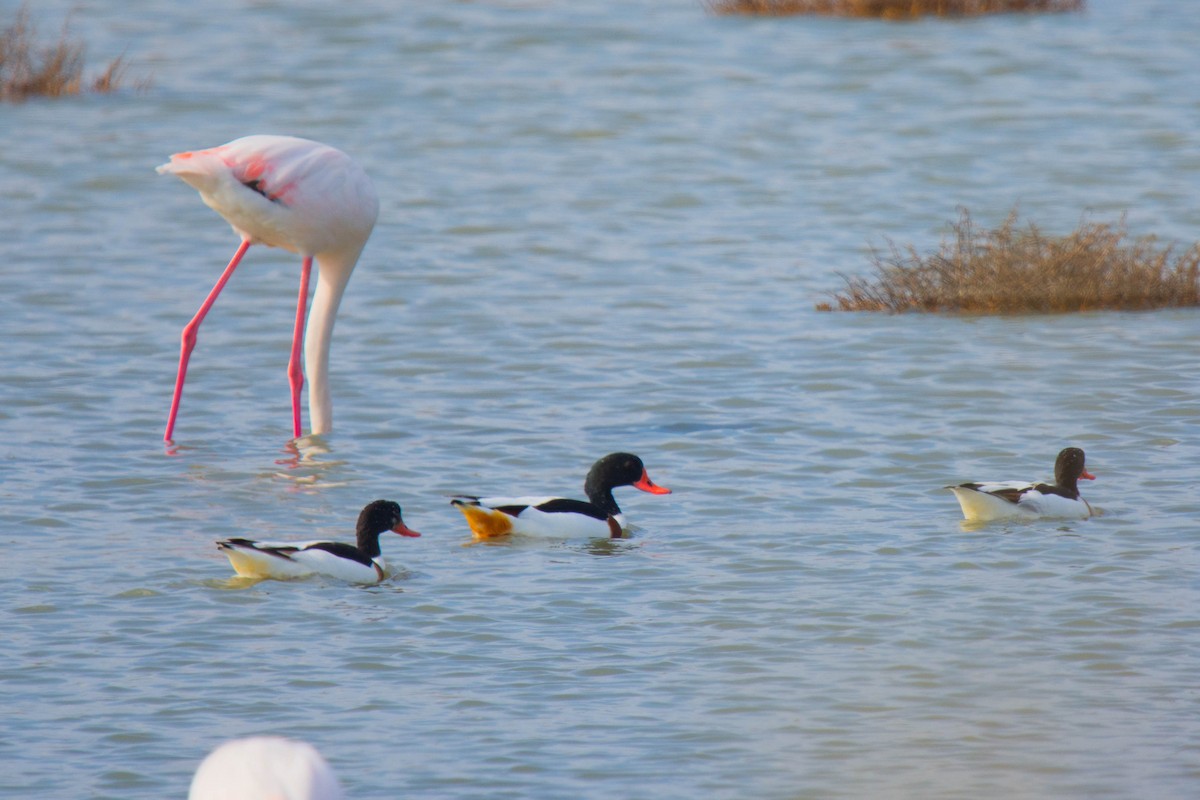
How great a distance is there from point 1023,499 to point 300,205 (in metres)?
4.18

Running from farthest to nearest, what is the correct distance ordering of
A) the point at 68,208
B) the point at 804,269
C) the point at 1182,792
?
the point at 68,208 < the point at 804,269 < the point at 1182,792

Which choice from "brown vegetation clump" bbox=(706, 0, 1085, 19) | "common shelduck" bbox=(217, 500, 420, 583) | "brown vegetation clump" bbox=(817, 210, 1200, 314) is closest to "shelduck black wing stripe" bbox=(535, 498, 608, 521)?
"common shelduck" bbox=(217, 500, 420, 583)

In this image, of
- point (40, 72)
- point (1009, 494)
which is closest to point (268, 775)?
point (1009, 494)

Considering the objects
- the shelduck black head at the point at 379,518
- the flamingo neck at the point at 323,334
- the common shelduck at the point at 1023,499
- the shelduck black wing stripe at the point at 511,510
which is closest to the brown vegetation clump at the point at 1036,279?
the flamingo neck at the point at 323,334

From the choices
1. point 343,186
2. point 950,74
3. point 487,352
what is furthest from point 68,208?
point 950,74

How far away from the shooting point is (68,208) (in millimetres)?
18938

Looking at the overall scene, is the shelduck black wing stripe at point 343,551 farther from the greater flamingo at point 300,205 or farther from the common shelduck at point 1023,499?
the greater flamingo at point 300,205

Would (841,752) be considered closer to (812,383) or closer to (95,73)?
(812,383)

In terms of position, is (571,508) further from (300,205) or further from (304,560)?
(300,205)

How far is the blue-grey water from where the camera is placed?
732cm

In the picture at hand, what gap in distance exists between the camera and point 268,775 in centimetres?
391

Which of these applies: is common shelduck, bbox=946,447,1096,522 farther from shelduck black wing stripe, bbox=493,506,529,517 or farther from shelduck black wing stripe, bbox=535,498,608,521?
shelduck black wing stripe, bbox=493,506,529,517

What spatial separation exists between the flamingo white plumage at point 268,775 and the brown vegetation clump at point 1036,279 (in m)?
10.6

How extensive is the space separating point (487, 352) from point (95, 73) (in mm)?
12494
